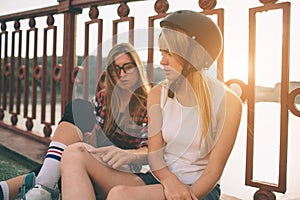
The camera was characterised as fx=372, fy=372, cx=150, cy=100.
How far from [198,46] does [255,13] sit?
0.42 meters

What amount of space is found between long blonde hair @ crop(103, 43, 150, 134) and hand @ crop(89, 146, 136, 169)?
0.34 meters

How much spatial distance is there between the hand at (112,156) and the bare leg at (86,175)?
0.07ft

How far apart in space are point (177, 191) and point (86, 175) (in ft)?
1.06

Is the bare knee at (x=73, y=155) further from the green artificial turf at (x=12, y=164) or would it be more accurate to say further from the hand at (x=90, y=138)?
the green artificial turf at (x=12, y=164)

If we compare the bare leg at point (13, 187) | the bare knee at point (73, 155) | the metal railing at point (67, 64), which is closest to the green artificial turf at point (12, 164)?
the metal railing at point (67, 64)

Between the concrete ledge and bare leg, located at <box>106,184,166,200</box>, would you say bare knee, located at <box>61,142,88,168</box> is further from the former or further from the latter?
the concrete ledge

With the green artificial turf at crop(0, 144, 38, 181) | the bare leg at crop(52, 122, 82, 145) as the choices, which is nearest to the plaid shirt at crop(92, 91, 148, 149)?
the bare leg at crop(52, 122, 82, 145)

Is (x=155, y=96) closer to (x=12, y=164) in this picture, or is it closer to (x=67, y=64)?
(x=67, y=64)

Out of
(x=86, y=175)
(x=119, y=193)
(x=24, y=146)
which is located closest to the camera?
(x=119, y=193)

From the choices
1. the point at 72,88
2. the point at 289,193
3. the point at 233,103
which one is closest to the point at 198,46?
the point at 233,103

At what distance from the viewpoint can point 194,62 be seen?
52.5 inches

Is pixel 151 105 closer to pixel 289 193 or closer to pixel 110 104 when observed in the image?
pixel 110 104

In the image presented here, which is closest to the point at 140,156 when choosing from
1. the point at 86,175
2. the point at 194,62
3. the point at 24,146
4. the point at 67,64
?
the point at 86,175

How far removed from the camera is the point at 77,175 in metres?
1.29
